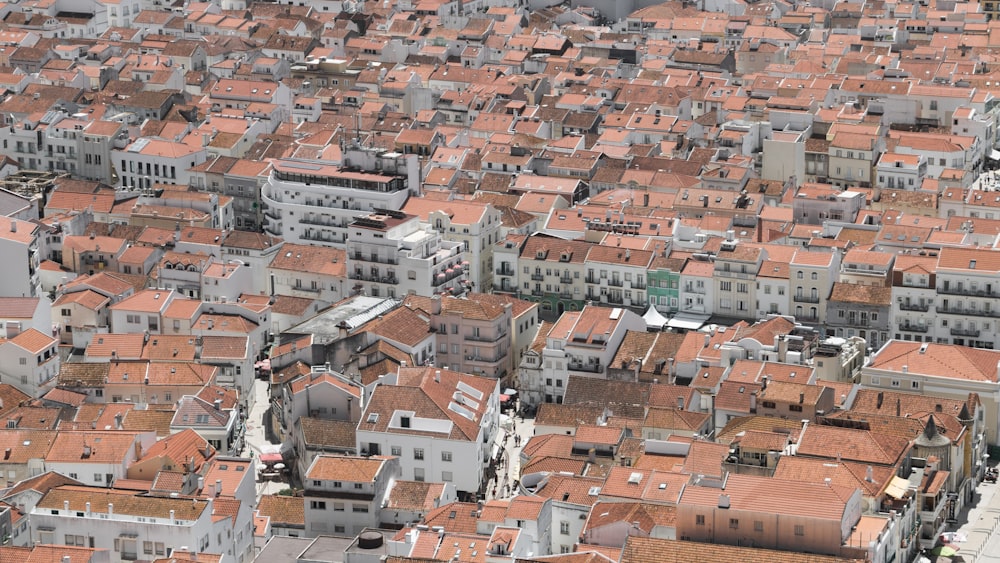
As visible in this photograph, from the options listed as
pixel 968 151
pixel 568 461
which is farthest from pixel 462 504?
pixel 968 151

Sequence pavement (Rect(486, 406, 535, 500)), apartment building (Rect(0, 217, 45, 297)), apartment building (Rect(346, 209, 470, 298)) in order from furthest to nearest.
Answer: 1. apartment building (Rect(346, 209, 470, 298))
2. apartment building (Rect(0, 217, 45, 297))
3. pavement (Rect(486, 406, 535, 500))

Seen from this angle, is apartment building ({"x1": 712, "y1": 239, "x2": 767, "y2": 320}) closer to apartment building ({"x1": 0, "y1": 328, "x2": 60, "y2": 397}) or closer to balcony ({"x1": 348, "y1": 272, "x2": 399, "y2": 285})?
balcony ({"x1": 348, "y1": 272, "x2": 399, "y2": 285})

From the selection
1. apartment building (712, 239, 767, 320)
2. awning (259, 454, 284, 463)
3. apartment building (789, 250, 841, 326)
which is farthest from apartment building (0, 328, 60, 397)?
apartment building (789, 250, 841, 326)

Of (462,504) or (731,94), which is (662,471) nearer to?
(462,504)

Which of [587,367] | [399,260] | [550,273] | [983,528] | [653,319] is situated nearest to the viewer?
[983,528]

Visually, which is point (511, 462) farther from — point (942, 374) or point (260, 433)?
point (942, 374)

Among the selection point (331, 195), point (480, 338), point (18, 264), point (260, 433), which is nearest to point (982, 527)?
point (480, 338)
